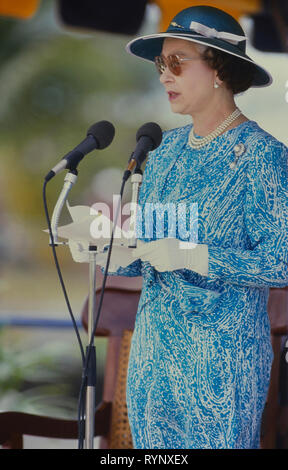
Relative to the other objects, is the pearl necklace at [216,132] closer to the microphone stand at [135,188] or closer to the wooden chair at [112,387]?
the microphone stand at [135,188]

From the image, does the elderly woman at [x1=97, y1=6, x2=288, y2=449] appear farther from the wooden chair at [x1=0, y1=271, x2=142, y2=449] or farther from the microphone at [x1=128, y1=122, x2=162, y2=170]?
the wooden chair at [x1=0, y1=271, x2=142, y2=449]

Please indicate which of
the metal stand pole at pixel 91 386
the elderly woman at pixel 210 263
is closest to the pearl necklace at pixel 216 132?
the elderly woman at pixel 210 263

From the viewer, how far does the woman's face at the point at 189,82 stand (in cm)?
180

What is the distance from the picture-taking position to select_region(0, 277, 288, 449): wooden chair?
222cm

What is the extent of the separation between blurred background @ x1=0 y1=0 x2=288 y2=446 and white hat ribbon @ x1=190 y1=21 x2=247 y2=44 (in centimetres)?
73

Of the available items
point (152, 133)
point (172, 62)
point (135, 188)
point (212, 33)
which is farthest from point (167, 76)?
point (135, 188)

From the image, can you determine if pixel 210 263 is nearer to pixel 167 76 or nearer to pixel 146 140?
pixel 146 140

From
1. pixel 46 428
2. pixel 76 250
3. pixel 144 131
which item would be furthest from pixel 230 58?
pixel 46 428

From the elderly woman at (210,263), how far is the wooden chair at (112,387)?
0.55 meters

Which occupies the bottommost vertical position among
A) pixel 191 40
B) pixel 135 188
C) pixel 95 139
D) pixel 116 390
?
pixel 116 390

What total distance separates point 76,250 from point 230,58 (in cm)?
67

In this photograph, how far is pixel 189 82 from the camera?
1.80 metres

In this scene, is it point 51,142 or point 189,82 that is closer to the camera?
point 189,82

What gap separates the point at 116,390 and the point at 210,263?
0.96 m
